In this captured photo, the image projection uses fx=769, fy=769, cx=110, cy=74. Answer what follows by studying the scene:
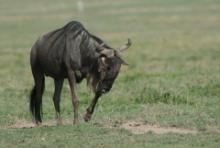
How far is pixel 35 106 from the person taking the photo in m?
14.4

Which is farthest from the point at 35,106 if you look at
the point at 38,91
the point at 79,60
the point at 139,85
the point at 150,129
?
the point at 139,85

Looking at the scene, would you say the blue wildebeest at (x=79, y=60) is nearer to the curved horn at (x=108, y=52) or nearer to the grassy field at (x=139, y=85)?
the curved horn at (x=108, y=52)

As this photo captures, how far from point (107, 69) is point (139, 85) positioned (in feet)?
21.3

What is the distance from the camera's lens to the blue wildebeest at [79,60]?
12945mm

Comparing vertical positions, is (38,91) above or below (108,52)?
below

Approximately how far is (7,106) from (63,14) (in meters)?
36.8

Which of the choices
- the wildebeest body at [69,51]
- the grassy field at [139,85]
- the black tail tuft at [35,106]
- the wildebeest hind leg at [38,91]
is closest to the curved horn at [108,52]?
the wildebeest body at [69,51]

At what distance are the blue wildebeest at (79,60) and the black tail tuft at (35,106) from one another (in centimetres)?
11

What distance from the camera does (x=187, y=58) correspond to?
88.0 feet

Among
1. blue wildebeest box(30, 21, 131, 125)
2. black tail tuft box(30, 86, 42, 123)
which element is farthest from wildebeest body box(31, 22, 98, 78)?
black tail tuft box(30, 86, 42, 123)

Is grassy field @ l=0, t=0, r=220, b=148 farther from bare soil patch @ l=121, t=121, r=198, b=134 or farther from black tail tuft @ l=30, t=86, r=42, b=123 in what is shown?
black tail tuft @ l=30, t=86, r=42, b=123

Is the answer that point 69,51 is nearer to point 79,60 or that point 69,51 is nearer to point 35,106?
point 79,60

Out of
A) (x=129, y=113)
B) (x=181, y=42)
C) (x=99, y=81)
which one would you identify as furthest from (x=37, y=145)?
(x=181, y=42)

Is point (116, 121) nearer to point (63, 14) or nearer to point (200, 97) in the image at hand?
point (200, 97)
